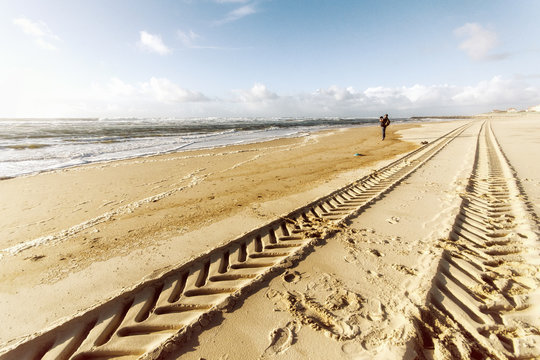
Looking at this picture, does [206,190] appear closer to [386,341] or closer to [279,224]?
[279,224]

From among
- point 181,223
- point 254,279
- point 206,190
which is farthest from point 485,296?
point 206,190

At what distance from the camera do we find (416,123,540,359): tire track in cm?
204

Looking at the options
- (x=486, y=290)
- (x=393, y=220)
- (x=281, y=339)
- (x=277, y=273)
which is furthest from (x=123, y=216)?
(x=486, y=290)

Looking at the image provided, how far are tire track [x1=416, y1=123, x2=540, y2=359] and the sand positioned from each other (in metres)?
0.01

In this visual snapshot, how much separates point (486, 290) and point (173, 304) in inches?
139

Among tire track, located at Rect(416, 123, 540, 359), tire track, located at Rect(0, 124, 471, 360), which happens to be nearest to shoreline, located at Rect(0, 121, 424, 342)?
tire track, located at Rect(0, 124, 471, 360)

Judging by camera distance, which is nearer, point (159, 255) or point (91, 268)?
point (91, 268)

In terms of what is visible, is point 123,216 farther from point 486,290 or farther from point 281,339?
point 486,290

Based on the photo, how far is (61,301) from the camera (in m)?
2.71

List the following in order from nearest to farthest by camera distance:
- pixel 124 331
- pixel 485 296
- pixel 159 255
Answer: pixel 124 331
pixel 485 296
pixel 159 255

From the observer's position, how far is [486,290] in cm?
265

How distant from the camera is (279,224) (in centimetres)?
443

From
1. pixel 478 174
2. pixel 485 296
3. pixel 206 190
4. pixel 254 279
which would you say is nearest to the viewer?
pixel 485 296

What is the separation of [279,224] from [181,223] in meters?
1.99
